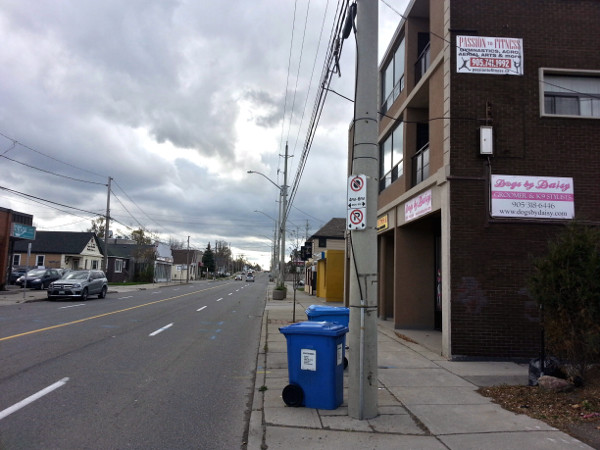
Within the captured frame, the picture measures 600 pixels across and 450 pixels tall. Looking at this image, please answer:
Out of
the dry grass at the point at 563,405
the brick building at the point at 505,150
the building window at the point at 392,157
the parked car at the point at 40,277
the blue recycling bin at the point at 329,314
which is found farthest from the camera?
the parked car at the point at 40,277

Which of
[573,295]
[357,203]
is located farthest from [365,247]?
[573,295]

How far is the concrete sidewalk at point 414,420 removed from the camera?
15.9 feet

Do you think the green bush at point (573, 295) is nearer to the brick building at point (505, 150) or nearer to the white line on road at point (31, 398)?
the brick building at point (505, 150)

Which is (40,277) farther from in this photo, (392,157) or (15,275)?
(392,157)

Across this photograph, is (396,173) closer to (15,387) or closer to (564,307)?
(564,307)

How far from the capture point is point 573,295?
20.9 ft

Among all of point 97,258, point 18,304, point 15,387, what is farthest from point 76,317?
point 97,258

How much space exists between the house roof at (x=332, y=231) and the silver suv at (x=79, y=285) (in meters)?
19.5

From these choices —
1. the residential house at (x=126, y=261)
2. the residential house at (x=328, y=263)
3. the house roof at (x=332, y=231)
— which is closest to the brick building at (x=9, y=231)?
the residential house at (x=328, y=263)

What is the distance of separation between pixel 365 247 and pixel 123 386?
171 inches

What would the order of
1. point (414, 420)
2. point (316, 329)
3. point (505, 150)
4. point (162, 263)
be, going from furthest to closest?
1. point (162, 263)
2. point (505, 150)
3. point (316, 329)
4. point (414, 420)

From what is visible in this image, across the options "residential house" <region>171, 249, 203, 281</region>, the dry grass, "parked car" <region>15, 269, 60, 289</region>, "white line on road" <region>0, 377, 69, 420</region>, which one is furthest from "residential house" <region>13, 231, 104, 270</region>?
the dry grass

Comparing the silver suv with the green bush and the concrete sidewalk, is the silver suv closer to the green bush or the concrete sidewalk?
the concrete sidewalk

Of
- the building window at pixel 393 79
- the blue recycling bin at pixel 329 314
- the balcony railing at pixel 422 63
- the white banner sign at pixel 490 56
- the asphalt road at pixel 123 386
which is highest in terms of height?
the building window at pixel 393 79
